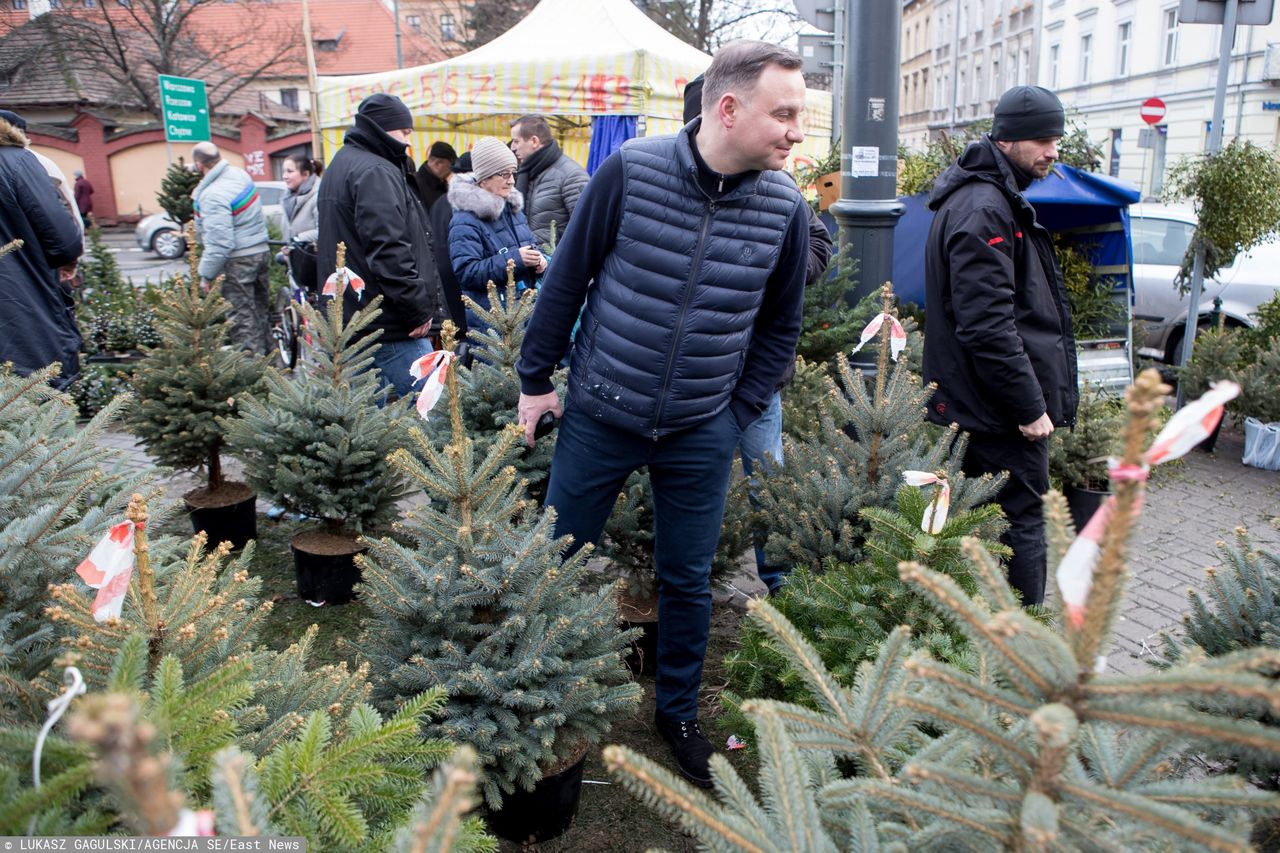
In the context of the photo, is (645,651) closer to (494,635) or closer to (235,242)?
(494,635)

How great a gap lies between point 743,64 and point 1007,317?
1.50m

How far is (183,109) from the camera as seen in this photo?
43.7 feet

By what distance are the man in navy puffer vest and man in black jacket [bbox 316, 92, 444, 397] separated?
2089 millimetres

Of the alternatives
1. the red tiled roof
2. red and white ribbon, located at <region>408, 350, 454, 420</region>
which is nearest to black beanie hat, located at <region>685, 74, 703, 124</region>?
red and white ribbon, located at <region>408, 350, 454, 420</region>

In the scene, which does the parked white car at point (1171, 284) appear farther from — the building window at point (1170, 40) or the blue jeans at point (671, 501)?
the building window at point (1170, 40)

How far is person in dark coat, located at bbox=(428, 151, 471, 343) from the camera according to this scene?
600 cm

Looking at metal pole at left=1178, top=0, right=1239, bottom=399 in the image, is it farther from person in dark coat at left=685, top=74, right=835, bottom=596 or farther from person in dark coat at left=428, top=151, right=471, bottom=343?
person in dark coat at left=428, top=151, right=471, bottom=343

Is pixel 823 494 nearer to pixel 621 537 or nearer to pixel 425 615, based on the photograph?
pixel 621 537

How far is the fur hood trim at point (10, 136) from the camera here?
4.45 m

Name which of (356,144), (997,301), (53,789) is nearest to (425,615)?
(53,789)

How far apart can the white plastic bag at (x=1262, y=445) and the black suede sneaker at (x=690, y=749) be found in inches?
219

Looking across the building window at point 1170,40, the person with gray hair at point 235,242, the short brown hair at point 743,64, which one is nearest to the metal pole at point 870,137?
the short brown hair at point 743,64

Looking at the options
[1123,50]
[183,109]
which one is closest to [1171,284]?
[183,109]

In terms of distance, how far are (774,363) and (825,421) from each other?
1.55 feet
